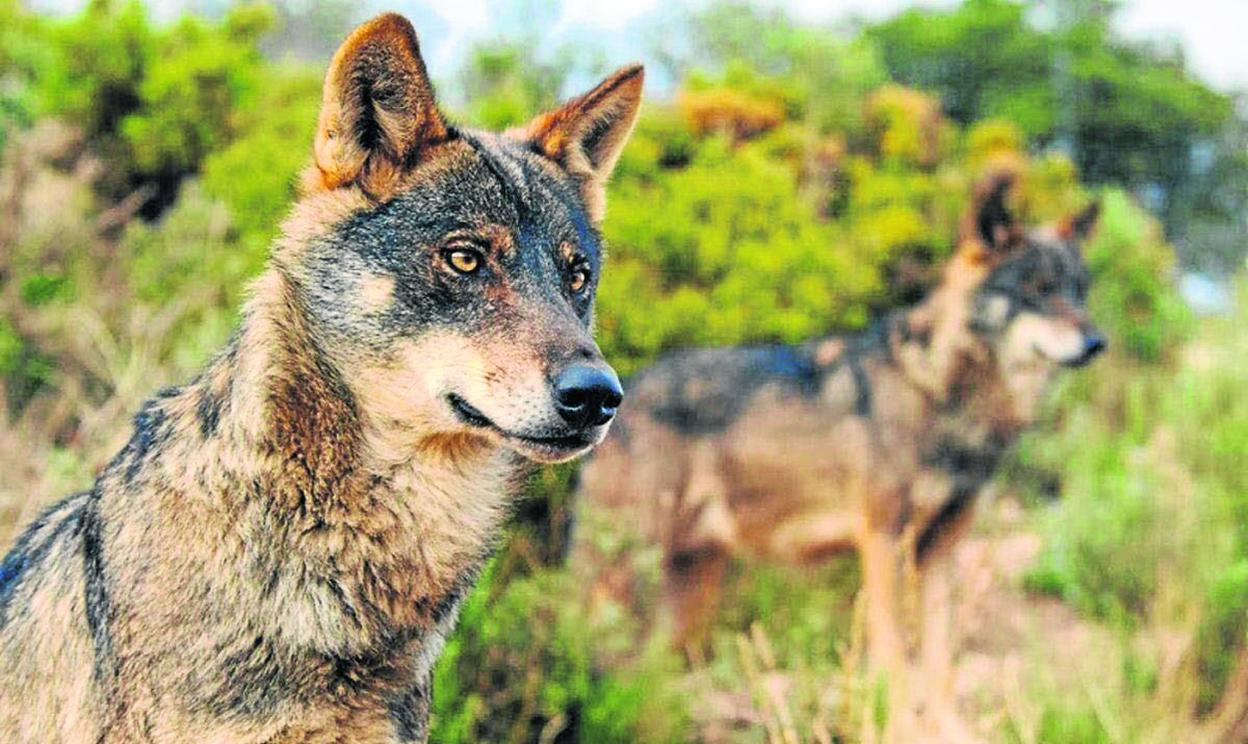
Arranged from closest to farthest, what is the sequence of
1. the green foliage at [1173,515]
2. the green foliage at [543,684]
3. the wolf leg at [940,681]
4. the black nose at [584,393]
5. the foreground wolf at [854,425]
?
the black nose at [584,393] < the wolf leg at [940,681] < the green foliage at [543,684] < the green foliage at [1173,515] < the foreground wolf at [854,425]

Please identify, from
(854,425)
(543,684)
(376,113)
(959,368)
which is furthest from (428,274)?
(959,368)

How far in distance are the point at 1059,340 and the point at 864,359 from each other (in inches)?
44.3

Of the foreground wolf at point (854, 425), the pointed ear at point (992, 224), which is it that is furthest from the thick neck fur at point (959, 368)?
the pointed ear at point (992, 224)

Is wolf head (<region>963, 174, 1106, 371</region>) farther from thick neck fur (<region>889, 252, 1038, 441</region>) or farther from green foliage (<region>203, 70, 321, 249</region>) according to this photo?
green foliage (<region>203, 70, 321, 249</region>)

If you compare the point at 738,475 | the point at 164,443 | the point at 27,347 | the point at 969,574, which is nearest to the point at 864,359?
the point at 738,475

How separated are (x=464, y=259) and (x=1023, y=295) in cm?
522

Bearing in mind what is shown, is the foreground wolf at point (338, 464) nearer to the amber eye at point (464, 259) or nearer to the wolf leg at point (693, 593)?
the amber eye at point (464, 259)

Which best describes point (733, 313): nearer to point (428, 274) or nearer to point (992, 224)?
point (992, 224)

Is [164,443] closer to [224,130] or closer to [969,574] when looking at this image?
[969,574]

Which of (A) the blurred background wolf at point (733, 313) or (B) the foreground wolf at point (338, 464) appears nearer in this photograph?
(B) the foreground wolf at point (338, 464)

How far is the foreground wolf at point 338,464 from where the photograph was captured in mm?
2701

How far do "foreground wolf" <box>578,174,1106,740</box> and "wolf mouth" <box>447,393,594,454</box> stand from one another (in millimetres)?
3660

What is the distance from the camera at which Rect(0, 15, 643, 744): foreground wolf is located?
2.70 metres

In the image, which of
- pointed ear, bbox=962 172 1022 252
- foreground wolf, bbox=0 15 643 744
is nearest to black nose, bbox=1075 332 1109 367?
pointed ear, bbox=962 172 1022 252
